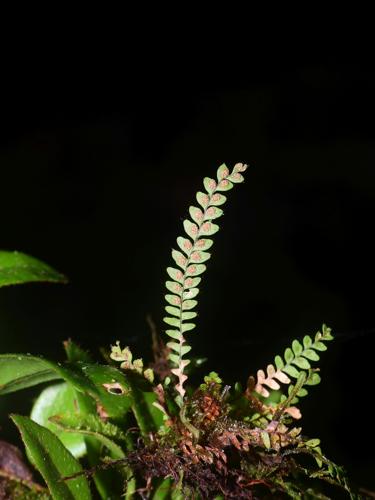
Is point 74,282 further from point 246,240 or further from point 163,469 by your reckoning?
point 163,469

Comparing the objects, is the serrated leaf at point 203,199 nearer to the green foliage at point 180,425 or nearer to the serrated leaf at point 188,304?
the green foliage at point 180,425

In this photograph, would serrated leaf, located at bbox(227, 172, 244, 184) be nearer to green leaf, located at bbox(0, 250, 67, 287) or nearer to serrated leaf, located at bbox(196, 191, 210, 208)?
serrated leaf, located at bbox(196, 191, 210, 208)

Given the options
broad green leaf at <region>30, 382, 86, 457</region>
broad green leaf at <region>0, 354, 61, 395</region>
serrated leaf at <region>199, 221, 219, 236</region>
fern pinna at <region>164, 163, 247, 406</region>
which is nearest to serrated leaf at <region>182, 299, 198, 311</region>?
fern pinna at <region>164, 163, 247, 406</region>

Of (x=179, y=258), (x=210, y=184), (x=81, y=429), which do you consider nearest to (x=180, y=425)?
(x=81, y=429)

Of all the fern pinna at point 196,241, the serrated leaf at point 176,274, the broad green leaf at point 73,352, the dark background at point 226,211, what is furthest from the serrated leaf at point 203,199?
the dark background at point 226,211

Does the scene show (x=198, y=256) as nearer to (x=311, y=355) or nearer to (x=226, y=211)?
(x=311, y=355)
